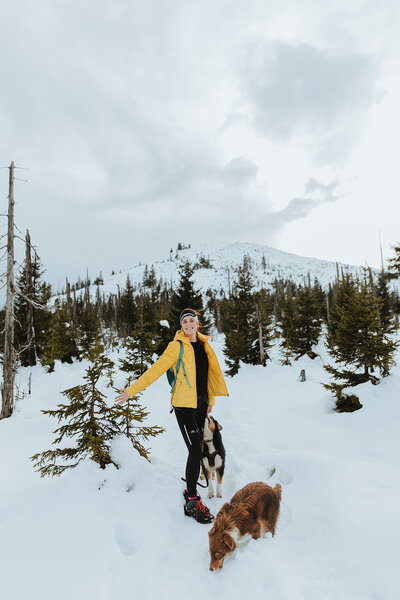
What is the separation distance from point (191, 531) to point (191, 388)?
1629mm

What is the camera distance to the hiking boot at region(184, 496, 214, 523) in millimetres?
3322

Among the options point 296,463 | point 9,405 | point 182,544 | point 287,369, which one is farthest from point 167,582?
point 287,369

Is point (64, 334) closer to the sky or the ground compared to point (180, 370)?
closer to the sky

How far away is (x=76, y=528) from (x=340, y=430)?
5980mm

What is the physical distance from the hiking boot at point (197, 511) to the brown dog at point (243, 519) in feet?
1.88

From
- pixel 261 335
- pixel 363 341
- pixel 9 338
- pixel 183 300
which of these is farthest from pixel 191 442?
pixel 183 300

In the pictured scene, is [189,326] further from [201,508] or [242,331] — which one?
[242,331]

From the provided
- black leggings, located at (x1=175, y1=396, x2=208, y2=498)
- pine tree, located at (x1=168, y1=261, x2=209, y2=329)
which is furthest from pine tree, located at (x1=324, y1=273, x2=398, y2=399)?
pine tree, located at (x1=168, y1=261, x2=209, y2=329)

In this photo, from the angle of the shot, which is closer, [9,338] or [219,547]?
[219,547]

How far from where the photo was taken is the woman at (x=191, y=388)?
3.39 metres

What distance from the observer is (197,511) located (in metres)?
3.37

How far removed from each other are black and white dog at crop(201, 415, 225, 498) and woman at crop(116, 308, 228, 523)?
37cm

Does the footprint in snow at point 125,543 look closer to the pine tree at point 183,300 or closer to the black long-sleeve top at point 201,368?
the black long-sleeve top at point 201,368

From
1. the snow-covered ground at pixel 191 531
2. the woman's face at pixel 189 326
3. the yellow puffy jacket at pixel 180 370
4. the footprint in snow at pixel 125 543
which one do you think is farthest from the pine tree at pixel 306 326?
the footprint in snow at pixel 125 543
